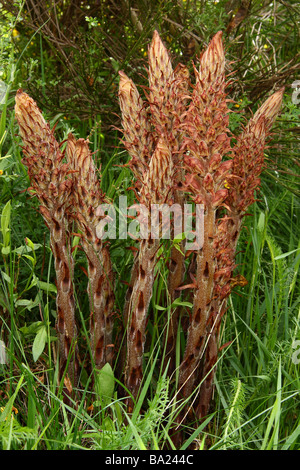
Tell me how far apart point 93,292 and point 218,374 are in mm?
660

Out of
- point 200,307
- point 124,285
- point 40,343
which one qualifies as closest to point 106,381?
point 40,343

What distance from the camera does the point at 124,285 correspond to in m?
2.18

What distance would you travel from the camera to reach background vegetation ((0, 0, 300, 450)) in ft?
5.11

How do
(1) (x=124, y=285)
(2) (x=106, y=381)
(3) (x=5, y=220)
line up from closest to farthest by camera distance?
(2) (x=106, y=381) < (3) (x=5, y=220) < (1) (x=124, y=285)

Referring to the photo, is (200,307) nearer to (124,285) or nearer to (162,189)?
(162,189)

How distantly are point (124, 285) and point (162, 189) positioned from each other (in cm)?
85

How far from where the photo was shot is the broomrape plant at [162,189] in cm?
140

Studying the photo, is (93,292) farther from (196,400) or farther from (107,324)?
(196,400)

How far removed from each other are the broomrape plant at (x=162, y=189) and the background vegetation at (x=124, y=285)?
3.6 inches

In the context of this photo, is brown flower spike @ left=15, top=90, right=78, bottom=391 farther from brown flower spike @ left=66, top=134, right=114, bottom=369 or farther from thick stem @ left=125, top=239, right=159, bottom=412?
thick stem @ left=125, top=239, right=159, bottom=412

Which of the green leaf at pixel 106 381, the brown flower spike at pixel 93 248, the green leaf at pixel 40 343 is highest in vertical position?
the brown flower spike at pixel 93 248

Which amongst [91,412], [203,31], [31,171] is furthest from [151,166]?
[203,31]

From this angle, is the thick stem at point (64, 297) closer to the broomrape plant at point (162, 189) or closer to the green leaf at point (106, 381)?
the broomrape plant at point (162, 189)

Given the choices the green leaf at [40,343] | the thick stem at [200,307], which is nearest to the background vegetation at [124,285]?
the green leaf at [40,343]
